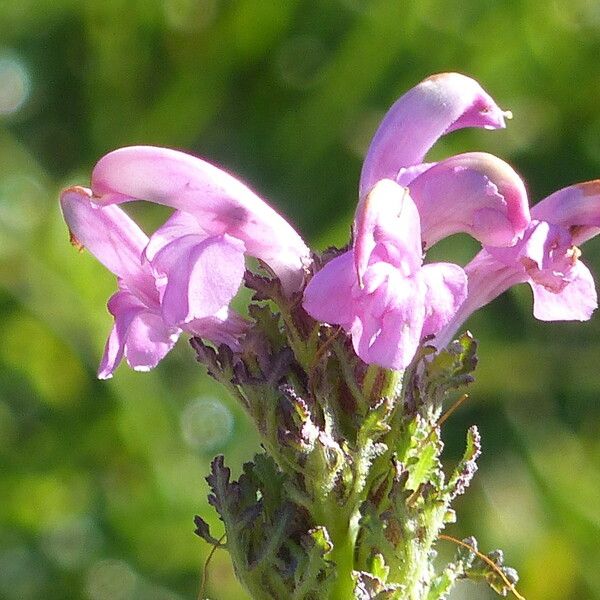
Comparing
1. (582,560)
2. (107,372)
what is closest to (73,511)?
(582,560)

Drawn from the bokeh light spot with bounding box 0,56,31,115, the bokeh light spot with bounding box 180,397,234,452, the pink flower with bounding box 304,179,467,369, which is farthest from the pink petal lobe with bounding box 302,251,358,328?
the bokeh light spot with bounding box 0,56,31,115

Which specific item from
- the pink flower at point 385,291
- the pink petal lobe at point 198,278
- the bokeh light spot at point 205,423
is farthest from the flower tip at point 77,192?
the bokeh light spot at point 205,423

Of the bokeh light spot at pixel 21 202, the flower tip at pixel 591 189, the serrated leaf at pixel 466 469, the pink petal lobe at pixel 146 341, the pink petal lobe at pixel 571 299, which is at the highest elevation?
the flower tip at pixel 591 189

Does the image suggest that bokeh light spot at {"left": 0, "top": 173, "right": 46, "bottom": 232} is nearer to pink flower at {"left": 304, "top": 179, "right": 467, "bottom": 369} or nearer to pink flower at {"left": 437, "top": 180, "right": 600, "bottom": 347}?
pink flower at {"left": 437, "top": 180, "right": 600, "bottom": 347}

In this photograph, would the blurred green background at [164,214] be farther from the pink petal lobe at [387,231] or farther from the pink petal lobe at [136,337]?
the pink petal lobe at [387,231]

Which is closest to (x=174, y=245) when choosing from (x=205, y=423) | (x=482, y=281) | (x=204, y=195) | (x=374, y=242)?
(x=204, y=195)

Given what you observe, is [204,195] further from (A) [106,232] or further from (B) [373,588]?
(B) [373,588]
